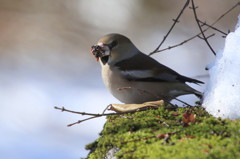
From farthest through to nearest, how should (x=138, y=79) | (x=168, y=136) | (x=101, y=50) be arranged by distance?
(x=101, y=50) < (x=138, y=79) < (x=168, y=136)

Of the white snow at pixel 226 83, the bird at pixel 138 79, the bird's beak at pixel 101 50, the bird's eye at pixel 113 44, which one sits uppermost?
the bird's eye at pixel 113 44

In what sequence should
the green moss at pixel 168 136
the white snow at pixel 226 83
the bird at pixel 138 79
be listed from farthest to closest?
1. the bird at pixel 138 79
2. the white snow at pixel 226 83
3. the green moss at pixel 168 136

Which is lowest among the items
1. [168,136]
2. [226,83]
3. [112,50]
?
[168,136]

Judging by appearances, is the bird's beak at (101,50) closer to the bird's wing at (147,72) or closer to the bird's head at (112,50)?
the bird's head at (112,50)

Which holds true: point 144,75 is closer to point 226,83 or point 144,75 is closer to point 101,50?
point 101,50

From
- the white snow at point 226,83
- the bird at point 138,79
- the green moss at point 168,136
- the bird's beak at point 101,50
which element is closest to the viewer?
the green moss at point 168,136

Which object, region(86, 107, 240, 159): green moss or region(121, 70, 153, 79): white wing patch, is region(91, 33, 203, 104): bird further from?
region(86, 107, 240, 159): green moss

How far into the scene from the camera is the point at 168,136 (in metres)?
2.29

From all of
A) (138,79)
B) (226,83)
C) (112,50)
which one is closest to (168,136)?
(226,83)

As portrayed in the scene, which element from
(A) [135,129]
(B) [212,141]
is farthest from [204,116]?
(B) [212,141]

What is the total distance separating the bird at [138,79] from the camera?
3426 mm

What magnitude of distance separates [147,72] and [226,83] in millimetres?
766

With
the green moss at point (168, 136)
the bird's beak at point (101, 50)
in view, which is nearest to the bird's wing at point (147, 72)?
the bird's beak at point (101, 50)

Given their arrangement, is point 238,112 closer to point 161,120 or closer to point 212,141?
point 161,120
